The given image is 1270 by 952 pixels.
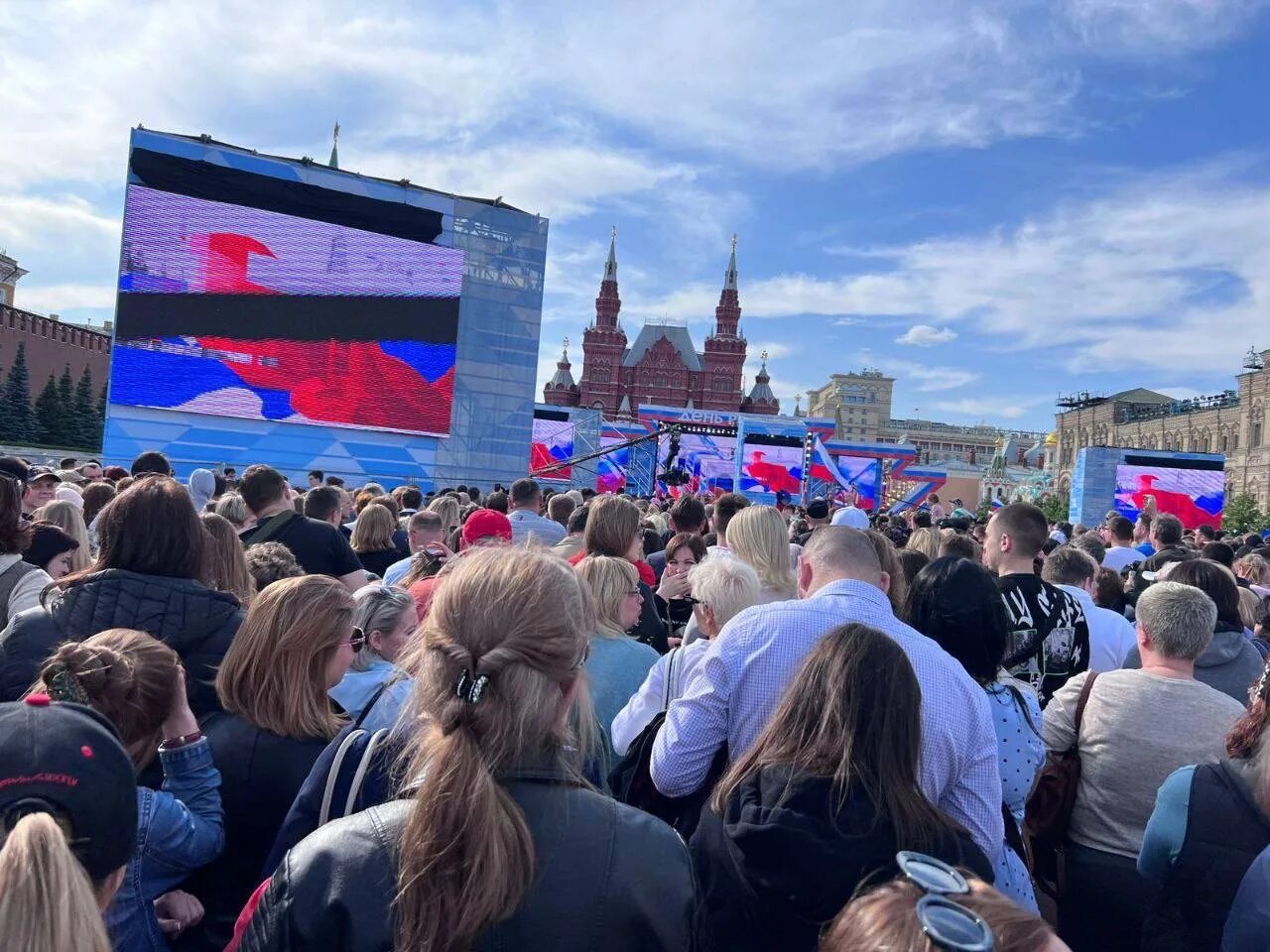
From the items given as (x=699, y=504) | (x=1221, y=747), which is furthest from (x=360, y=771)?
(x=699, y=504)

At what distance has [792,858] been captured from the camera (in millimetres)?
1856

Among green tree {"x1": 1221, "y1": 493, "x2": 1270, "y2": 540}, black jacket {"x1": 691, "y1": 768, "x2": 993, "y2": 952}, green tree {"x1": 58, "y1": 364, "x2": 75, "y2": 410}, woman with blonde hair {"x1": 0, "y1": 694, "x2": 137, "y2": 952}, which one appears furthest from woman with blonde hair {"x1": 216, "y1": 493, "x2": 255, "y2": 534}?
green tree {"x1": 58, "y1": 364, "x2": 75, "y2": 410}

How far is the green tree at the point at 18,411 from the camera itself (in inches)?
1447

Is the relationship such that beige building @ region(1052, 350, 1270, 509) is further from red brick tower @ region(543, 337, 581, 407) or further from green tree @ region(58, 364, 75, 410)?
green tree @ region(58, 364, 75, 410)

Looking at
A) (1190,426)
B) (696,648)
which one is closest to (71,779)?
(696,648)

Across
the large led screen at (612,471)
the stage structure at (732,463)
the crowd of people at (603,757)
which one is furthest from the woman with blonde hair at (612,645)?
the large led screen at (612,471)

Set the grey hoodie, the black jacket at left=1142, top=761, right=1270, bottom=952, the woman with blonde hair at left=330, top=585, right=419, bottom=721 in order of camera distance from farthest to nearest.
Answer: the grey hoodie → the woman with blonde hair at left=330, top=585, right=419, bottom=721 → the black jacket at left=1142, top=761, right=1270, bottom=952

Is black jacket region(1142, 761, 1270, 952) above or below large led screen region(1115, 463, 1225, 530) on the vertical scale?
below

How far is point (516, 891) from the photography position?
1.36 meters

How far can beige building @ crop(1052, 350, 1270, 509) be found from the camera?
47938mm

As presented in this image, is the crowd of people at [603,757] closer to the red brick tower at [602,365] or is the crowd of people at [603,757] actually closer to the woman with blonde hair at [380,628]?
the woman with blonde hair at [380,628]

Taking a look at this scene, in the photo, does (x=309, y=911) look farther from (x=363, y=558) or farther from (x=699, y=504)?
(x=699, y=504)

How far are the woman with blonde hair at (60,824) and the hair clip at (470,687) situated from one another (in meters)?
0.57

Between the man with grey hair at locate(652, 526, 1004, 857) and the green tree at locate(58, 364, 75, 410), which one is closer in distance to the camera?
the man with grey hair at locate(652, 526, 1004, 857)
